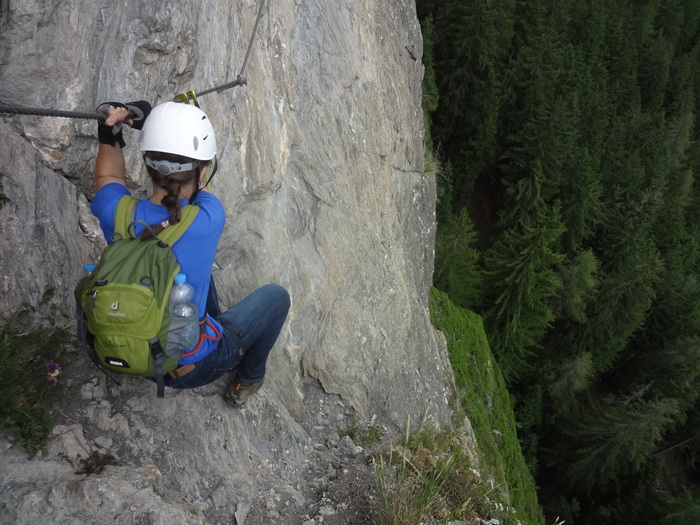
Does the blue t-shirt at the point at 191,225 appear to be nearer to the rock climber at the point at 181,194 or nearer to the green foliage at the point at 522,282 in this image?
the rock climber at the point at 181,194

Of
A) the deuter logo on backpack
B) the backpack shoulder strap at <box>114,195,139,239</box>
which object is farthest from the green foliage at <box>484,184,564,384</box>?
the deuter logo on backpack

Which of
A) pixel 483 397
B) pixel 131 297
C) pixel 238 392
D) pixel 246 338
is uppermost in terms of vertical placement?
pixel 131 297

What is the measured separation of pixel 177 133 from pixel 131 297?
100cm

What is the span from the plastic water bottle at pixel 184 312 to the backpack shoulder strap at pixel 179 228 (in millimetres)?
207

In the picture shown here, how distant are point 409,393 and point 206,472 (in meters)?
4.45

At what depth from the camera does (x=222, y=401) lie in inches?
186

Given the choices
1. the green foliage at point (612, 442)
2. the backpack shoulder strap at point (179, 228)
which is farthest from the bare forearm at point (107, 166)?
the green foliage at point (612, 442)

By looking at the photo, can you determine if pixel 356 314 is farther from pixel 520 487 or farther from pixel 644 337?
Result: pixel 644 337

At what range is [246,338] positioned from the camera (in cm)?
397

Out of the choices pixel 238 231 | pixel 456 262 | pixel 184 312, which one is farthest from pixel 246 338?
pixel 456 262

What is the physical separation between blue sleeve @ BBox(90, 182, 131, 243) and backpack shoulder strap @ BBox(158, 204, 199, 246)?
0.35 metres

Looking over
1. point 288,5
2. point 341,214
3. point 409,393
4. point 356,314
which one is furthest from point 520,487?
point 288,5

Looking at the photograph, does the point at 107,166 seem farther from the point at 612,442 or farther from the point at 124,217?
the point at 612,442

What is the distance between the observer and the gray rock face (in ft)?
12.6
